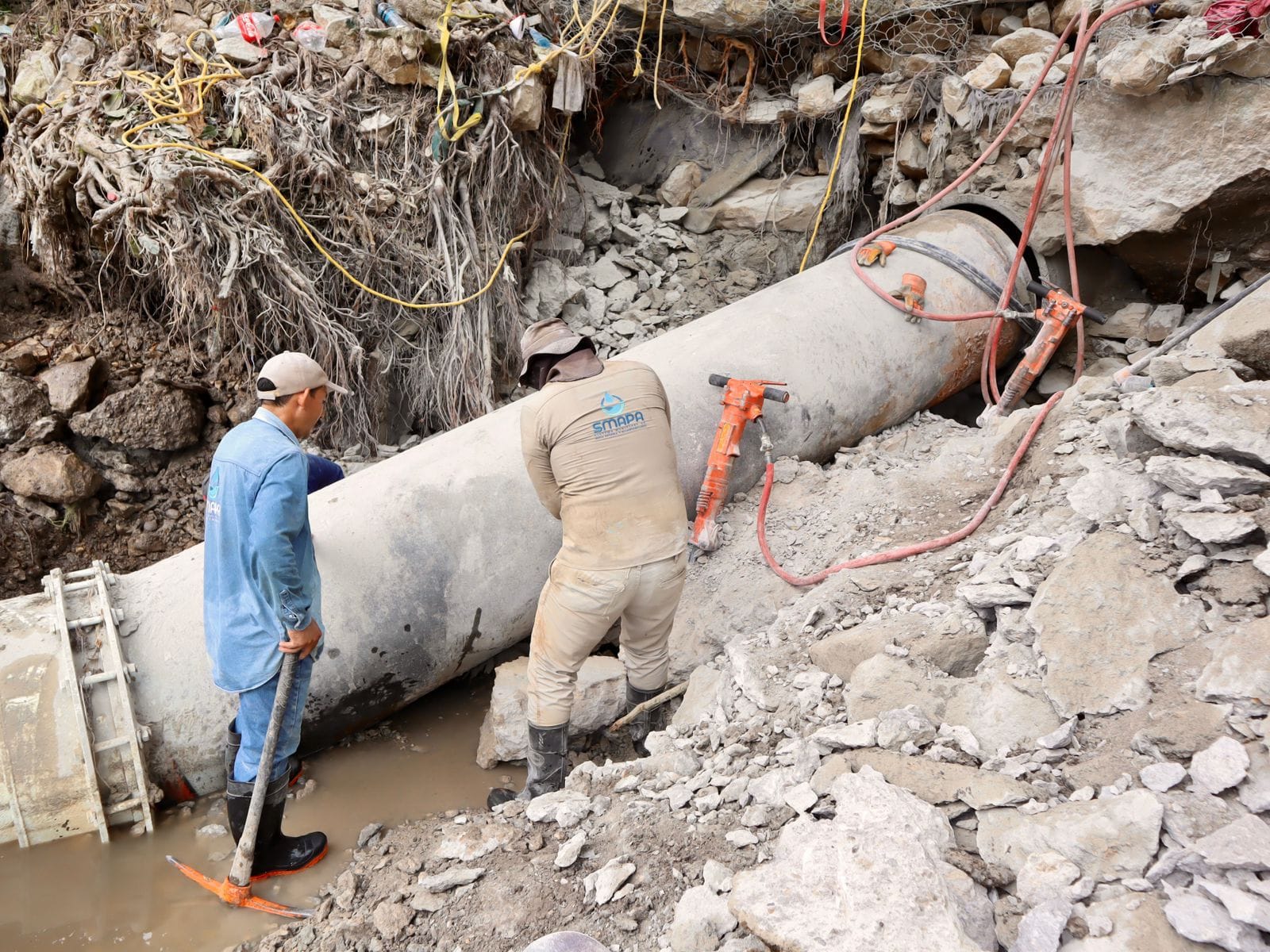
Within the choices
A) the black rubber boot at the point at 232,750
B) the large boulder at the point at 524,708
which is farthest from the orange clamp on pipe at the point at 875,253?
the black rubber boot at the point at 232,750

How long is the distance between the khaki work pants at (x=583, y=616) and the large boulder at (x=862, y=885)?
40.1 inches

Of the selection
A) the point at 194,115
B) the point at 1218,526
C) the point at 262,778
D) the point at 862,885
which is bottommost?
the point at 262,778

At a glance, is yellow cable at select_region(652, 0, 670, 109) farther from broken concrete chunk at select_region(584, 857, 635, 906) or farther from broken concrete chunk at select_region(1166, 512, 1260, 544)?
broken concrete chunk at select_region(584, 857, 635, 906)

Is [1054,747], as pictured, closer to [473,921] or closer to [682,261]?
[473,921]

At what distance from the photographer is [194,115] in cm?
420

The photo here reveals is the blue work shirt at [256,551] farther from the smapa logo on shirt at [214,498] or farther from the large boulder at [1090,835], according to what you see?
the large boulder at [1090,835]

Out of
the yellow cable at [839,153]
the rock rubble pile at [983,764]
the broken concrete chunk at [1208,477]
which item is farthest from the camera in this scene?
the yellow cable at [839,153]

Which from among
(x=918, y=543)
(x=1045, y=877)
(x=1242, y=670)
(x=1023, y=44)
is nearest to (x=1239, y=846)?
(x=1045, y=877)

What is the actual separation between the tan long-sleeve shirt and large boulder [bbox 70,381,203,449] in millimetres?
2621

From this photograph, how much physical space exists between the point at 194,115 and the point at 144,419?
61.4 inches

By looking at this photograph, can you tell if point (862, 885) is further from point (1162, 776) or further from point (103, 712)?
point (103, 712)

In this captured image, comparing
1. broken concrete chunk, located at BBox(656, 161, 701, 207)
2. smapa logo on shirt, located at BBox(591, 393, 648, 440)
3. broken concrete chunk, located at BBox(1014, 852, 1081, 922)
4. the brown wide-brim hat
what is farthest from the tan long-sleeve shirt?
broken concrete chunk, located at BBox(656, 161, 701, 207)

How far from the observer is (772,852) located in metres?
1.88

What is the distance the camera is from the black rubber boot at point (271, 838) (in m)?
2.69
